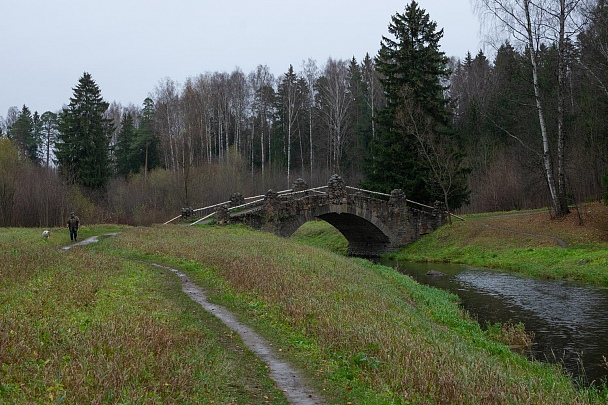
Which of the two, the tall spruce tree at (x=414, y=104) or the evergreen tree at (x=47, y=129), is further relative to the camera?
the evergreen tree at (x=47, y=129)

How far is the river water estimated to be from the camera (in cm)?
1203

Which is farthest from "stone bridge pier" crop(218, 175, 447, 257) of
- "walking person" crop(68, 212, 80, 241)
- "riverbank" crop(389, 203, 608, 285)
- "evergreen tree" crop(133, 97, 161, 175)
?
"evergreen tree" crop(133, 97, 161, 175)

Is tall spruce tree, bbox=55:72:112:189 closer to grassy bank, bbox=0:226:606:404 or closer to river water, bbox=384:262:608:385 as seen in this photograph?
river water, bbox=384:262:608:385

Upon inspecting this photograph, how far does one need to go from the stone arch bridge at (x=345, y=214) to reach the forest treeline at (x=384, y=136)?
243cm

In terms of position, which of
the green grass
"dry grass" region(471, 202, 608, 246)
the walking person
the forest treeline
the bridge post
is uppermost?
the forest treeline

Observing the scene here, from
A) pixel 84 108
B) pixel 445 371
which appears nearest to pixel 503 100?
pixel 84 108

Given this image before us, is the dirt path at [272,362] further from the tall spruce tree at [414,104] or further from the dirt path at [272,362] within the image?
the tall spruce tree at [414,104]

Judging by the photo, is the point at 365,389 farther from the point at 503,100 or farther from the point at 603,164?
the point at 503,100

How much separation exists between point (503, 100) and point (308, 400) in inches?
2282

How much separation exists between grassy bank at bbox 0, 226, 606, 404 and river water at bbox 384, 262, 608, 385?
4.54ft

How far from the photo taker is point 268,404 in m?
6.86

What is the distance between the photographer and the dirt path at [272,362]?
7281 millimetres

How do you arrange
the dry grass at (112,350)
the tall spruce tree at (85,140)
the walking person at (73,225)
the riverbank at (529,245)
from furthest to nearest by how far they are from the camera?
1. the tall spruce tree at (85,140)
2. the walking person at (73,225)
3. the riverbank at (529,245)
4. the dry grass at (112,350)

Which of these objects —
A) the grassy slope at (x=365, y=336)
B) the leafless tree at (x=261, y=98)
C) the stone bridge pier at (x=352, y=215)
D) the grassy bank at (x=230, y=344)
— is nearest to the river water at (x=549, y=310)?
the grassy slope at (x=365, y=336)
